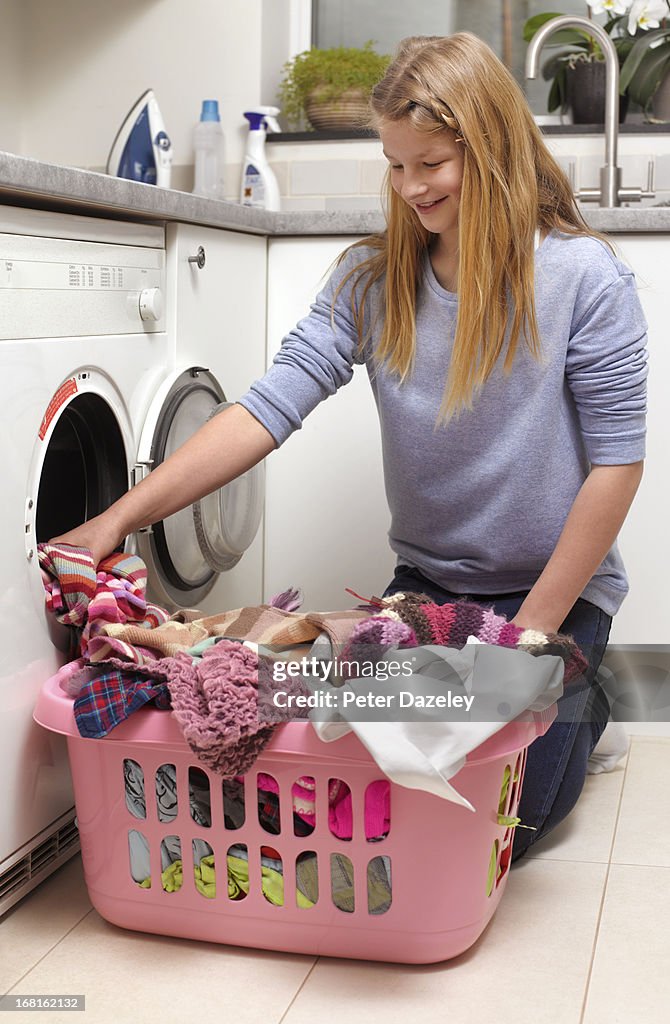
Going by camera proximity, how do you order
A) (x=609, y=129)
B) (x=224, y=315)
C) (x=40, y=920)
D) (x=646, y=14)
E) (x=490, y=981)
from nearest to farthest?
(x=490, y=981) < (x=40, y=920) < (x=224, y=315) < (x=609, y=129) < (x=646, y=14)

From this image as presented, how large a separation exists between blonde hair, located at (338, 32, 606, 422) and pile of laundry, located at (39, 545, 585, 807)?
35 centimetres

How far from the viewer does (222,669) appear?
1253 mm

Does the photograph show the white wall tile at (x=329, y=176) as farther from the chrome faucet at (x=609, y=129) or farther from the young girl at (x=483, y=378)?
the young girl at (x=483, y=378)

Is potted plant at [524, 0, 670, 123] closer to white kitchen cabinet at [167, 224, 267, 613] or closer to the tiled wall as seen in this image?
the tiled wall

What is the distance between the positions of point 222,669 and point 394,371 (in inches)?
21.1

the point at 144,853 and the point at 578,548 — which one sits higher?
the point at 578,548

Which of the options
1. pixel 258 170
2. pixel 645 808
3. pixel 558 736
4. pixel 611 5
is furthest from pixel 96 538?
pixel 611 5

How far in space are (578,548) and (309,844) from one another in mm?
485

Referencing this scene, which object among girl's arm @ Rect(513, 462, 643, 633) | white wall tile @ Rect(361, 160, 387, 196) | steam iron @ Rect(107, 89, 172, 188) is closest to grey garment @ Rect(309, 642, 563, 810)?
girl's arm @ Rect(513, 462, 643, 633)

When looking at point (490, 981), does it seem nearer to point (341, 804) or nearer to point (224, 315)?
point (341, 804)

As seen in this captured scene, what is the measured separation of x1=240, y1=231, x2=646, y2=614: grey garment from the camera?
148cm

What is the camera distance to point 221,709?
1227 millimetres

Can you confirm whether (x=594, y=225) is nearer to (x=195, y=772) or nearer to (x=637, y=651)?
(x=637, y=651)

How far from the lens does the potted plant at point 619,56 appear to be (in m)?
2.50
